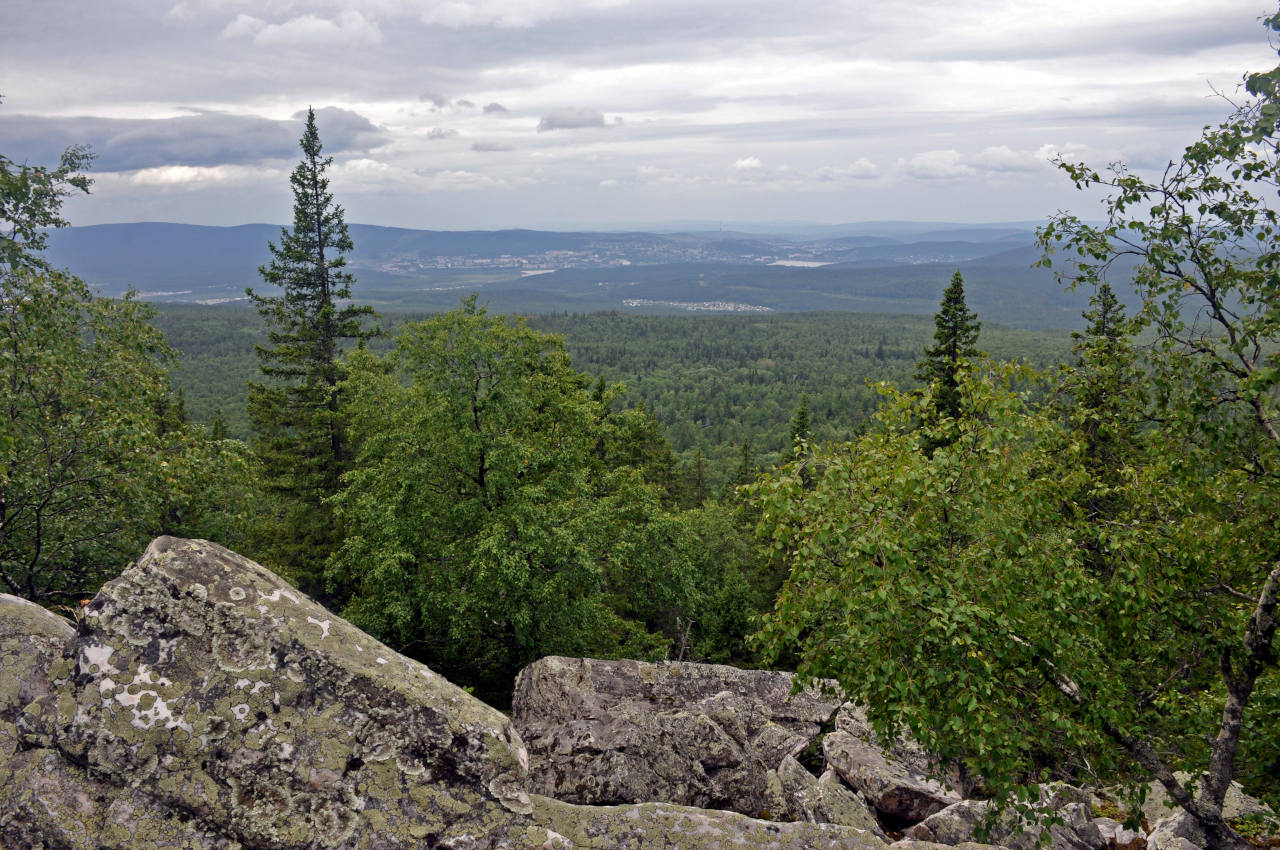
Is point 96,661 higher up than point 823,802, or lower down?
higher up

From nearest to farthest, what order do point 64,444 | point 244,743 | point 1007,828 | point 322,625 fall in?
point 244,743 → point 322,625 → point 1007,828 → point 64,444

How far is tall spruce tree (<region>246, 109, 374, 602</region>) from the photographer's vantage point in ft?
96.5

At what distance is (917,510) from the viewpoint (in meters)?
8.54

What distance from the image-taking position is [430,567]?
60.7 ft

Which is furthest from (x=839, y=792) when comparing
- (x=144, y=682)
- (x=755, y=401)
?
(x=755, y=401)

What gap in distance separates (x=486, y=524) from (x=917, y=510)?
12.5 meters

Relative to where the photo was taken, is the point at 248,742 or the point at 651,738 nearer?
the point at 248,742

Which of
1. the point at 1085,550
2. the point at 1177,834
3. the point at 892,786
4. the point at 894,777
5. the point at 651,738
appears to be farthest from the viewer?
the point at 894,777

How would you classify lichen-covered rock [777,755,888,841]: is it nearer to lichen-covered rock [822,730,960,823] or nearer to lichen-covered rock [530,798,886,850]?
lichen-covered rock [822,730,960,823]

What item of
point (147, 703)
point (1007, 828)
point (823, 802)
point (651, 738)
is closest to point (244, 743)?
point (147, 703)

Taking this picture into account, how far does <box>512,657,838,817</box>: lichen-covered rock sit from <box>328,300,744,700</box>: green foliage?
107 inches

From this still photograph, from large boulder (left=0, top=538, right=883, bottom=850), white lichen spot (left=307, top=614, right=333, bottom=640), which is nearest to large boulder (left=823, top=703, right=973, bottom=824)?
large boulder (left=0, top=538, right=883, bottom=850)

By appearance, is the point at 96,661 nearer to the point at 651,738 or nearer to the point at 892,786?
the point at 651,738

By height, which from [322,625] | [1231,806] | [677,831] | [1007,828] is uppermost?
[322,625]
